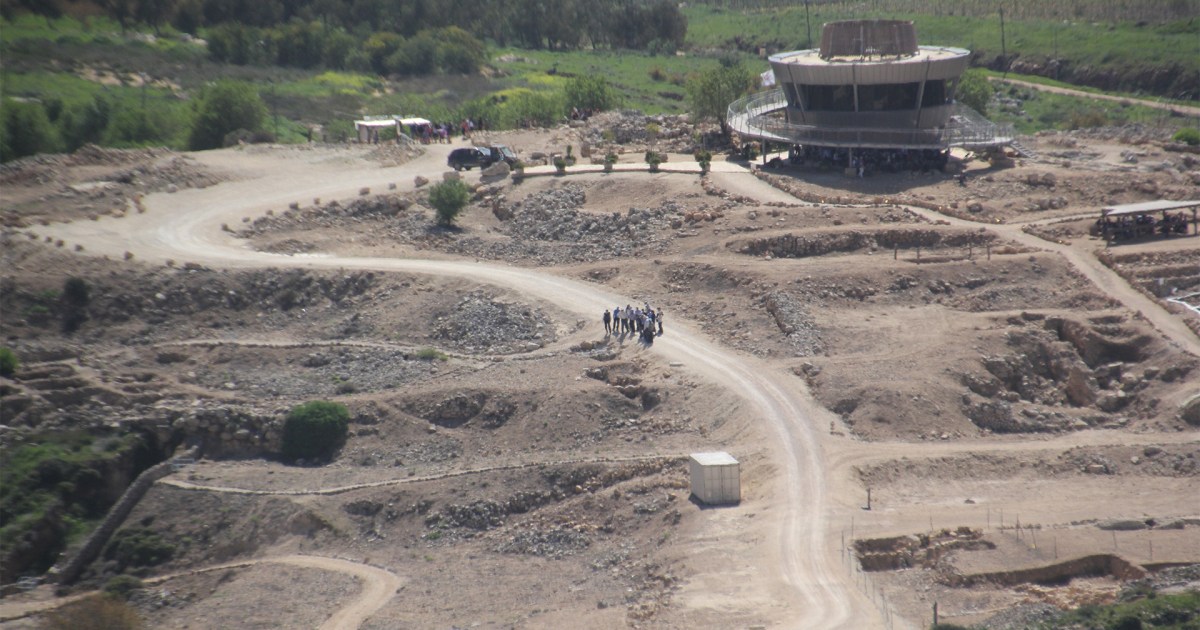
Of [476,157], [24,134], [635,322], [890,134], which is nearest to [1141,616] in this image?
[635,322]

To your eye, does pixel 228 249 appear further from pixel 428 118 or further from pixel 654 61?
pixel 654 61

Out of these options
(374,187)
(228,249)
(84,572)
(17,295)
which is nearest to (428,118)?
(374,187)

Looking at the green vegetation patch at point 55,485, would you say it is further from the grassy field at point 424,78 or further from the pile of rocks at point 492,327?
the grassy field at point 424,78

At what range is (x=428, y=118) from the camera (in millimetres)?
106688

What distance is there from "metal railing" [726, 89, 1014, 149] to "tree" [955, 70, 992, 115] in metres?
12.5

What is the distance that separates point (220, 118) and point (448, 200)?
2820 centimetres

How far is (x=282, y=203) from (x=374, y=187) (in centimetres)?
548

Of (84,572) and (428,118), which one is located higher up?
(428,118)

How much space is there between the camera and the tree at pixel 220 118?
96438 mm

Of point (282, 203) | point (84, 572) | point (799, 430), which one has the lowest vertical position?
point (84, 572)

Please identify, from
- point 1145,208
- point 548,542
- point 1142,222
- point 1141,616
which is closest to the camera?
point 1141,616

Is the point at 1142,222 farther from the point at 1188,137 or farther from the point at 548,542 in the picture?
the point at 548,542

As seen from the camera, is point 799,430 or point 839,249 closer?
point 799,430

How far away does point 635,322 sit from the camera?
2399 inches
